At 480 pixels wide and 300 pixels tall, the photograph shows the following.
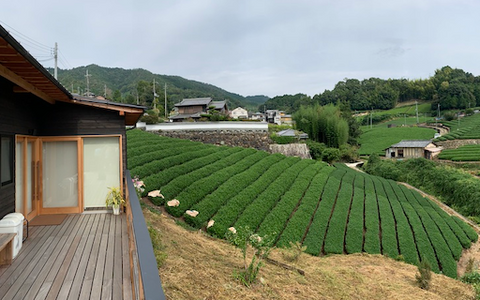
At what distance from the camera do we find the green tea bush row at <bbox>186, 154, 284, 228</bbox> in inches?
307

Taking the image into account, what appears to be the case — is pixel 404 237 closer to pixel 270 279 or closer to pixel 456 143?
pixel 270 279

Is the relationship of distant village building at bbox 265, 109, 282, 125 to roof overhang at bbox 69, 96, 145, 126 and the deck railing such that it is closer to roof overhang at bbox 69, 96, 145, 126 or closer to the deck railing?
roof overhang at bbox 69, 96, 145, 126

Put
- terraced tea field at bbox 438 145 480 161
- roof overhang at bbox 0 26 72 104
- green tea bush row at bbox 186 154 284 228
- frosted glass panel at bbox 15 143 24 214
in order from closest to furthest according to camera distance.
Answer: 1. roof overhang at bbox 0 26 72 104
2. frosted glass panel at bbox 15 143 24 214
3. green tea bush row at bbox 186 154 284 228
4. terraced tea field at bbox 438 145 480 161

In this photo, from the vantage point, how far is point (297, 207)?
10.3 meters

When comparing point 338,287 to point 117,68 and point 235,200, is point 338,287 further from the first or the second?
point 117,68

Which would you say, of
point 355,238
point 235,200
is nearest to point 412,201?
point 355,238

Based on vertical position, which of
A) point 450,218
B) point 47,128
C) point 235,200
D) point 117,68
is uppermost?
point 117,68

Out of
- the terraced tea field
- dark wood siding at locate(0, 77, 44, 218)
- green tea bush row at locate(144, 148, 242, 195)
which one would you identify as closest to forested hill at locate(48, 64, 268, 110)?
green tea bush row at locate(144, 148, 242, 195)

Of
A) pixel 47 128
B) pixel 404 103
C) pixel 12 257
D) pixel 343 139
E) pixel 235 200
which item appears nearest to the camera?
pixel 12 257

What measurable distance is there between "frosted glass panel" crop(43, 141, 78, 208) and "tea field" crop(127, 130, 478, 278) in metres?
3.06

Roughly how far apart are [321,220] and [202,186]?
431 centimetres

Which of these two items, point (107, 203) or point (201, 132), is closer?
point (107, 203)

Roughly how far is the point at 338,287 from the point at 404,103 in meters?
86.5

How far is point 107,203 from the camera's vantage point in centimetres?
530
